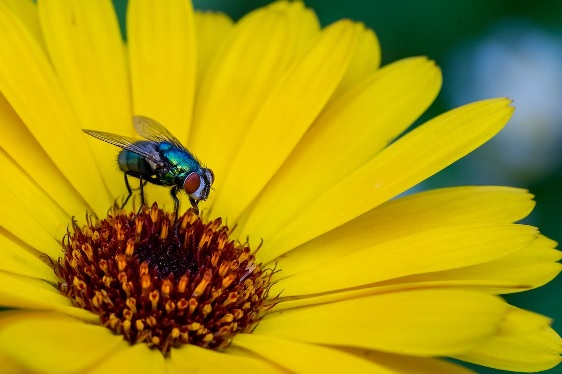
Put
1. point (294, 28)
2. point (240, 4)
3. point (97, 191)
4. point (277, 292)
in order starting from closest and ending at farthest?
point (277, 292)
point (97, 191)
point (294, 28)
point (240, 4)

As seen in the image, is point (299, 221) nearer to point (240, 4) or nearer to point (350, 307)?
point (350, 307)

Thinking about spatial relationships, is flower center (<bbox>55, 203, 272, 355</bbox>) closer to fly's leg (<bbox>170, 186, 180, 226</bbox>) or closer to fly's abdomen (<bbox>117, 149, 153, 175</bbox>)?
fly's leg (<bbox>170, 186, 180, 226</bbox>)

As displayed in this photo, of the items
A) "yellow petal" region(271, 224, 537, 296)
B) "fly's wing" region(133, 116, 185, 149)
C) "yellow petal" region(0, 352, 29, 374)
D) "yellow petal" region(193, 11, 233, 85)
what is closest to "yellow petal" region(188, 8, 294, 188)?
"yellow petal" region(193, 11, 233, 85)

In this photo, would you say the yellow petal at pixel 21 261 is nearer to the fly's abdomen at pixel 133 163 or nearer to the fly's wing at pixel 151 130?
the fly's abdomen at pixel 133 163

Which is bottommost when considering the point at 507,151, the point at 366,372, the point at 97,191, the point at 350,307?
the point at 366,372

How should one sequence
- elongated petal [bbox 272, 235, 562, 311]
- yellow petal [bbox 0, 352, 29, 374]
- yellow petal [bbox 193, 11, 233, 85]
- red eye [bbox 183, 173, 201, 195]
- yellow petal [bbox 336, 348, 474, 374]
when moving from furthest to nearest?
yellow petal [bbox 193, 11, 233, 85] < red eye [bbox 183, 173, 201, 195] < elongated petal [bbox 272, 235, 562, 311] < yellow petal [bbox 336, 348, 474, 374] < yellow petal [bbox 0, 352, 29, 374]

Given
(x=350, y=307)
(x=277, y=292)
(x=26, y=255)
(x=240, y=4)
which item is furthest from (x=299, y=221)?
(x=240, y=4)

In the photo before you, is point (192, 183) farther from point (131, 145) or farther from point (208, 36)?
point (208, 36)

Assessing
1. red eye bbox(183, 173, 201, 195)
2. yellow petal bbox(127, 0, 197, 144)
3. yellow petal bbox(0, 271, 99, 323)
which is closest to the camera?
yellow petal bbox(0, 271, 99, 323)
